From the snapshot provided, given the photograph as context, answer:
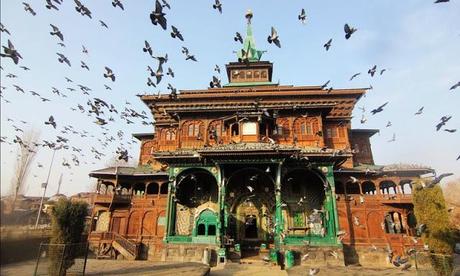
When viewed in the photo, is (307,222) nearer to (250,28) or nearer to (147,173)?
(147,173)

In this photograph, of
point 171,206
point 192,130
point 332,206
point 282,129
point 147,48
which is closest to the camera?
Answer: point 147,48

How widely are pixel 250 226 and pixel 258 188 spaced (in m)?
3.44

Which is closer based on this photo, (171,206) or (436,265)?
(436,265)

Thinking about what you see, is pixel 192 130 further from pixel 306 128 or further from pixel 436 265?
pixel 436 265

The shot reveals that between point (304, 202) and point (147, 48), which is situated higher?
point (147, 48)

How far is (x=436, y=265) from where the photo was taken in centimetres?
1295

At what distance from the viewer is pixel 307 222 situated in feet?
78.5

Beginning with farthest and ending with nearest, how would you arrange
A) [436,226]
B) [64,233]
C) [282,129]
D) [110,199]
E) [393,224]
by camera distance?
[282,129] < [110,199] < [393,224] < [436,226] < [64,233]

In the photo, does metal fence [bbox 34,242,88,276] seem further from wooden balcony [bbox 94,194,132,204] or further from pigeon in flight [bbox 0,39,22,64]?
wooden balcony [bbox 94,194,132,204]

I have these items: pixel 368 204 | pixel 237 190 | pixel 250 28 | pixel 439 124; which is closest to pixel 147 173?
pixel 237 190

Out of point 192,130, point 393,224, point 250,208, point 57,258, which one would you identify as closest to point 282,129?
point 250,208

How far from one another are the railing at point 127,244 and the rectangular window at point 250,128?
14.4 m

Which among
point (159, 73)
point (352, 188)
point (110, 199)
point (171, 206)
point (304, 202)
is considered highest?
point (159, 73)

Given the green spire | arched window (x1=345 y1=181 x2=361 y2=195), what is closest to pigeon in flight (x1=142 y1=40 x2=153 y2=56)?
arched window (x1=345 y1=181 x2=361 y2=195)
